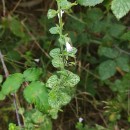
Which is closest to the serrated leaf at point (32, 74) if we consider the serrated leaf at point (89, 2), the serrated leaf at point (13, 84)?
the serrated leaf at point (13, 84)

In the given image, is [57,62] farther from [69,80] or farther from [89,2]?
[89,2]

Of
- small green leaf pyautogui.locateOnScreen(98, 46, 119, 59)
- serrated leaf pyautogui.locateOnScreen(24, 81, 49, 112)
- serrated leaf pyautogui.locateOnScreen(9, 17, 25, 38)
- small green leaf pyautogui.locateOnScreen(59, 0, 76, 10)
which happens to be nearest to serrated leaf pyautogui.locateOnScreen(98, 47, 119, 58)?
small green leaf pyautogui.locateOnScreen(98, 46, 119, 59)

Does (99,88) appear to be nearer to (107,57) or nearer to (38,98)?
(107,57)

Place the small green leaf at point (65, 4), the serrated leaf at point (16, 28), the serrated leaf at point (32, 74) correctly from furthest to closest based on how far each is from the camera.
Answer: the serrated leaf at point (16, 28), the serrated leaf at point (32, 74), the small green leaf at point (65, 4)

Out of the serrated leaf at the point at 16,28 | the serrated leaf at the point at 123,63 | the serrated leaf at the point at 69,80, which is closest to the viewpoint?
the serrated leaf at the point at 69,80

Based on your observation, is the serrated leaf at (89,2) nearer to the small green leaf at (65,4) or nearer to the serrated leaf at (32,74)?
the small green leaf at (65,4)

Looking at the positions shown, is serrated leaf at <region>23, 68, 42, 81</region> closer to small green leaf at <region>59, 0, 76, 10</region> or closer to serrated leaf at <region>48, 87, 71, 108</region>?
serrated leaf at <region>48, 87, 71, 108</region>

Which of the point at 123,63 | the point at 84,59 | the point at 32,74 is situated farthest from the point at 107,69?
the point at 32,74
